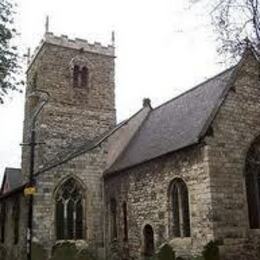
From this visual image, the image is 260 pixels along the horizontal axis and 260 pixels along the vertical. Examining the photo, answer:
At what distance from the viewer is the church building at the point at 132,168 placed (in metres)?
16.0

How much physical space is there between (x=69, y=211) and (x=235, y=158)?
8.81 metres

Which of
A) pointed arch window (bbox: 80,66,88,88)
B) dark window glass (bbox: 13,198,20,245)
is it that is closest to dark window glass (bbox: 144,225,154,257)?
dark window glass (bbox: 13,198,20,245)

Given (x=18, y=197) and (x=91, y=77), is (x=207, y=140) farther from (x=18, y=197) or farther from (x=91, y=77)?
(x=91, y=77)

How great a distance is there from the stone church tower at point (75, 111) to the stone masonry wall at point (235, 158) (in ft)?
26.1

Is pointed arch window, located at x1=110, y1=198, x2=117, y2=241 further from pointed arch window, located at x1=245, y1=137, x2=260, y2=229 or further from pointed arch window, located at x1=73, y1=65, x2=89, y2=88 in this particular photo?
pointed arch window, located at x1=73, y1=65, x2=89, y2=88

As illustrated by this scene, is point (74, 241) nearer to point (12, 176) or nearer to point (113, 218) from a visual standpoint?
point (113, 218)

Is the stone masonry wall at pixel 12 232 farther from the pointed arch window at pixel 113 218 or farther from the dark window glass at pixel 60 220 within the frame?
the pointed arch window at pixel 113 218

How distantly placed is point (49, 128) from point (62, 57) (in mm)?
5229

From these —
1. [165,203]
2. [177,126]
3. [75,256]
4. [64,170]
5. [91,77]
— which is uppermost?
[91,77]

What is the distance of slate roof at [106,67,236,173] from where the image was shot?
57.0 feet

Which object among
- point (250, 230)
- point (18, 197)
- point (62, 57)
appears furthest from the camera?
point (62, 57)

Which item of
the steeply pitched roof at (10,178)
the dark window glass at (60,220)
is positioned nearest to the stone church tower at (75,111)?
the dark window glass at (60,220)

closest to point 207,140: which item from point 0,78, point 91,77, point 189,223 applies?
point 189,223

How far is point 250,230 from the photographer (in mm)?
16031
